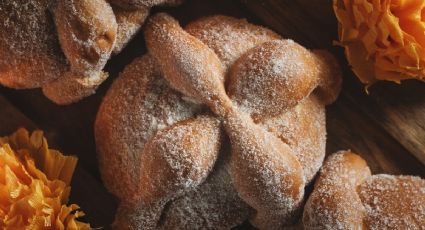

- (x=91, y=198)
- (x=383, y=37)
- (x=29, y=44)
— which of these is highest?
(x=383, y=37)

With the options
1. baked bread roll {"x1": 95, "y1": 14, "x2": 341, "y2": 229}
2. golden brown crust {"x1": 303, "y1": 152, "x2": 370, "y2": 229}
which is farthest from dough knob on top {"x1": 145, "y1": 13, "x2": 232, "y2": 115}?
golden brown crust {"x1": 303, "y1": 152, "x2": 370, "y2": 229}

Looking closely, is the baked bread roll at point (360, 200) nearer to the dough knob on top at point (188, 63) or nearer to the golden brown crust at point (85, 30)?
the dough knob on top at point (188, 63)

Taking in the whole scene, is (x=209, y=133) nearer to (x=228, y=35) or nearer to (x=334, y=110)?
(x=228, y=35)

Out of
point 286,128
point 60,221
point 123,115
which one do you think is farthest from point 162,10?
point 60,221

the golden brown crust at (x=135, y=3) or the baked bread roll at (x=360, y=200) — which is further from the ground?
the golden brown crust at (x=135, y=3)

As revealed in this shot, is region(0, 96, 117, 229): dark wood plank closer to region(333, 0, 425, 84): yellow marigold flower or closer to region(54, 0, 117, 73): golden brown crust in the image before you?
region(54, 0, 117, 73): golden brown crust

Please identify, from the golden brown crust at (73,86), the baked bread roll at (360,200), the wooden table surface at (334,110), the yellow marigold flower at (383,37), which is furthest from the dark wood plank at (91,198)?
the yellow marigold flower at (383,37)

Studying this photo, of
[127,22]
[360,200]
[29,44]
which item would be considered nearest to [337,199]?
[360,200]
